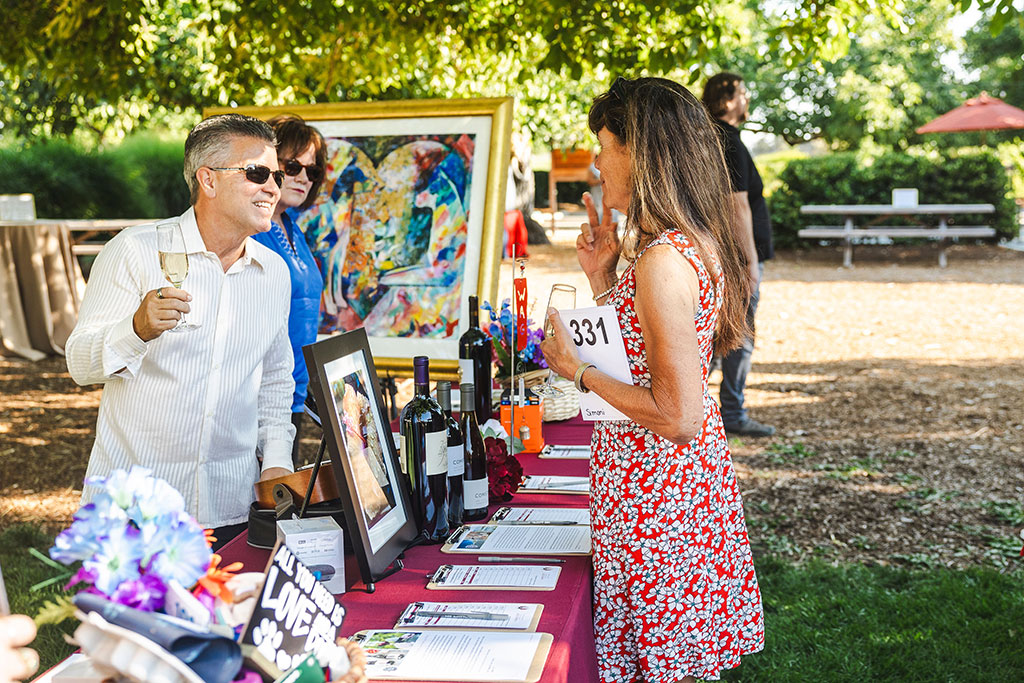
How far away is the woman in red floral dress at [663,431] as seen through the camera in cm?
193

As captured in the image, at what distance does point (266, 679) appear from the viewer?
1154 millimetres

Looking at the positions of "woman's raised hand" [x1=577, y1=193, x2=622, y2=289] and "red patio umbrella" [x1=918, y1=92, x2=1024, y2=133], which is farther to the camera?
"red patio umbrella" [x1=918, y1=92, x2=1024, y2=133]

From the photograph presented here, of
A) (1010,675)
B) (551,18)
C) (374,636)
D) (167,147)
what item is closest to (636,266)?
(374,636)

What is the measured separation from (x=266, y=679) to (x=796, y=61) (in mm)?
4407

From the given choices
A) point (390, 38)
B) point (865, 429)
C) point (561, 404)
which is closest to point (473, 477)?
point (561, 404)

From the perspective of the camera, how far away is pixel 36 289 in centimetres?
916

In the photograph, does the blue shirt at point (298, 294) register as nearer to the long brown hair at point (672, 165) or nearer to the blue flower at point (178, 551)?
the long brown hair at point (672, 165)

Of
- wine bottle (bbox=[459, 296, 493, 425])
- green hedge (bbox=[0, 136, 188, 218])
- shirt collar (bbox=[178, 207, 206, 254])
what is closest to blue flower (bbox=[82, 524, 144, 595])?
shirt collar (bbox=[178, 207, 206, 254])

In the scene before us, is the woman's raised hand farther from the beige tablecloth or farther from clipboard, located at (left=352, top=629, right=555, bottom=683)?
the beige tablecloth

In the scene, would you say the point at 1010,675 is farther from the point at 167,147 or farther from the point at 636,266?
the point at 167,147

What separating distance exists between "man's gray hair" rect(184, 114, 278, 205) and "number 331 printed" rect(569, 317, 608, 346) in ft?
3.47

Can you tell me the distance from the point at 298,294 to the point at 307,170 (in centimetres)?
48

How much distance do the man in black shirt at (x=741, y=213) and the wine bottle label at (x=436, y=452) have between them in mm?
3161

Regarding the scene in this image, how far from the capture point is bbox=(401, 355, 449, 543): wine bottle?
205 cm
